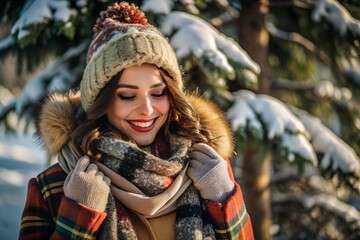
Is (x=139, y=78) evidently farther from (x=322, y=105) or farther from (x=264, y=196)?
(x=322, y=105)

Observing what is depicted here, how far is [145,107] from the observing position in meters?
2.38

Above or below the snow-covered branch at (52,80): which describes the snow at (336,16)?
above

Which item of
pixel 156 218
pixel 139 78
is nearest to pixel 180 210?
pixel 156 218

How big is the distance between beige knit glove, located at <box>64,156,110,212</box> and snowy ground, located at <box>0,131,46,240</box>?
287 cm

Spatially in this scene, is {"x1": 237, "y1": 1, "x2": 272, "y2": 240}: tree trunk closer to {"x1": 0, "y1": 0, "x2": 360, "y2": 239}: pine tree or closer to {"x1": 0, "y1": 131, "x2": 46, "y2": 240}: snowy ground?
{"x1": 0, "y1": 0, "x2": 360, "y2": 239}: pine tree

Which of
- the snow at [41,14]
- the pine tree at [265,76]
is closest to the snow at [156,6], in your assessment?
the pine tree at [265,76]

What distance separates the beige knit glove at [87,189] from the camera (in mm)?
2191

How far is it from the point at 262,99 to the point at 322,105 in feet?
6.85

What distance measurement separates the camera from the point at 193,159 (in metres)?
2.52

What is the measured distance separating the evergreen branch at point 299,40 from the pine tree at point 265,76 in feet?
0.04

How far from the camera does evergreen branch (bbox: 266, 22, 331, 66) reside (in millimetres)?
5391

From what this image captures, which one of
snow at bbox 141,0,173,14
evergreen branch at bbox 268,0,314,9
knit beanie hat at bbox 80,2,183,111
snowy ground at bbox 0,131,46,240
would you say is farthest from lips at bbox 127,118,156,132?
evergreen branch at bbox 268,0,314,9

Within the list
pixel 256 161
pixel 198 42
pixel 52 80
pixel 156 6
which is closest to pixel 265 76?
pixel 256 161

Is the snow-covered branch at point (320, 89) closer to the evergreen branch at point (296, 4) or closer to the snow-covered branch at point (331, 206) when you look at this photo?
the evergreen branch at point (296, 4)
